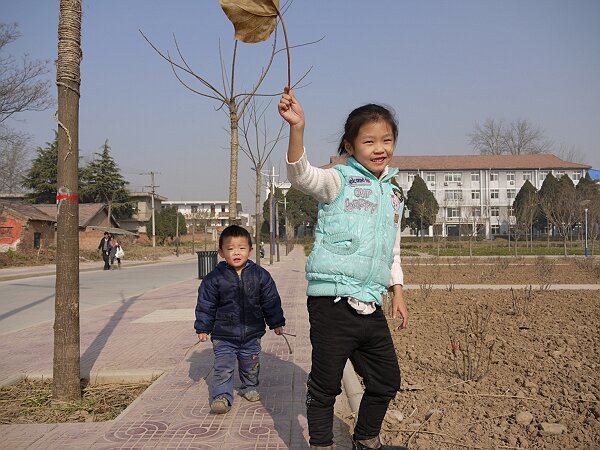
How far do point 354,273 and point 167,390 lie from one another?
8.13 feet

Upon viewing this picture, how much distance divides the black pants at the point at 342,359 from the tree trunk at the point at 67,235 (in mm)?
2232

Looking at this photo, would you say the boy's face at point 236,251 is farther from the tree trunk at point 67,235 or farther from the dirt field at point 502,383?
the dirt field at point 502,383

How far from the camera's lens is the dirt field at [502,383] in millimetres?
3326

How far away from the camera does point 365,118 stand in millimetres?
2719

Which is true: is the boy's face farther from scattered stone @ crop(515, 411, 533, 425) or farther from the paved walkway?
scattered stone @ crop(515, 411, 533, 425)

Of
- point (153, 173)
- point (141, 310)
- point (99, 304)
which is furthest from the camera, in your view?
point (153, 173)

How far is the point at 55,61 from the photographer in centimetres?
428

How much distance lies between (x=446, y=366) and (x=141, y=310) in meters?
6.57

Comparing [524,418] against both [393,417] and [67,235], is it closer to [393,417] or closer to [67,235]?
[393,417]

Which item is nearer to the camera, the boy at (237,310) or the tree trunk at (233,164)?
the boy at (237,310)

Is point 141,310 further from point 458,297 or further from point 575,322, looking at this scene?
Answer: point 575,322

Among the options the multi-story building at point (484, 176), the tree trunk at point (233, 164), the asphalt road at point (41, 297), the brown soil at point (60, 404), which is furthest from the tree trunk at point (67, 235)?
the multi-story building at point (484, 176)

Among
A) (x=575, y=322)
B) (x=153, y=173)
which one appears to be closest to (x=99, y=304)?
(x=575, y=322)

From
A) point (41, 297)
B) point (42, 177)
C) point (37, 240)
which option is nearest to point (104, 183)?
point (42, 177)
